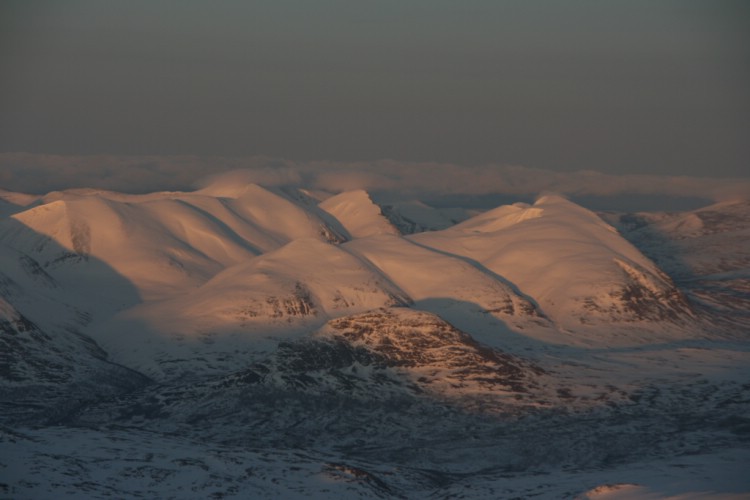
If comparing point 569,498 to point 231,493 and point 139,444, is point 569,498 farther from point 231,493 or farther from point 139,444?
point 139,444

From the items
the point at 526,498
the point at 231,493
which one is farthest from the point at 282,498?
the point at 526,498

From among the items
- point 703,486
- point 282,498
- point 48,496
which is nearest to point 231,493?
point 282,498

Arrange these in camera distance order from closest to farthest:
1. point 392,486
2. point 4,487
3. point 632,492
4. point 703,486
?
1. point 4,487
2. point 632,492
3. point 703,486
4. point 392,486

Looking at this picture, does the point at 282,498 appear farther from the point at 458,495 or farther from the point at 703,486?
the point at 703,486

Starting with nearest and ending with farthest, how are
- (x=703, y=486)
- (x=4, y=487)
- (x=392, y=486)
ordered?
(x=4, y=487)
(x=703, y=486)
(x=392, y=486)

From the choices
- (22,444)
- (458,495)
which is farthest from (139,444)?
(458,495)

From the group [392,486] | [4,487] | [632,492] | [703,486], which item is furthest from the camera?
[392,486]

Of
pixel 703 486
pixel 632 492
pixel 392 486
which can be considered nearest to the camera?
pixel 632 492

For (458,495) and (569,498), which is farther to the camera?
(458,495)

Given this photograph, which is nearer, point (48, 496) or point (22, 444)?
point (48, 496)
